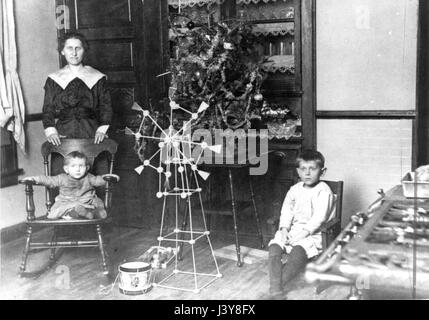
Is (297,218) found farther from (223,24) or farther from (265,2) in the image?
(265,2)

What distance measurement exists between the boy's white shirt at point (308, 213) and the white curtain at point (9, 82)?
2294 millimetres

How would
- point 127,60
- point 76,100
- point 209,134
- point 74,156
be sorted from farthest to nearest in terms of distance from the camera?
point 127,60, point 76,100, point 209,134, point 74,156

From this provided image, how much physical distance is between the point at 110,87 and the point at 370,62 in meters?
2.23

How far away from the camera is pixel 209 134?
422 centimetres

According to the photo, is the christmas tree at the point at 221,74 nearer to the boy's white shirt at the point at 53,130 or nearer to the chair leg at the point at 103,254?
the boy's white shirt at the point at 53,130

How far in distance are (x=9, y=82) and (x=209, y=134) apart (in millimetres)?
1684

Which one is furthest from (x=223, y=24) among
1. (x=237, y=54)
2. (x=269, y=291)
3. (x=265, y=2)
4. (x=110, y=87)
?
(x=269, y=291)

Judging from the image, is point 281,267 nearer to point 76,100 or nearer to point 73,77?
point 76,100

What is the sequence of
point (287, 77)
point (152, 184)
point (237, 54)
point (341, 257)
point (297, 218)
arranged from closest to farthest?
point (341, 257) < point (297, 218) < point (237, 54) < point (287, 77) < point (152, 184)

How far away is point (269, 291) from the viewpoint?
3508 millimetres

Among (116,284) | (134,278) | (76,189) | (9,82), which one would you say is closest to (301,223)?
(134,278)

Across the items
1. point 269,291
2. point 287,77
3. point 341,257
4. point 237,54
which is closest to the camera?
point 341,257

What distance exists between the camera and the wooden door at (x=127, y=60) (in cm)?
490

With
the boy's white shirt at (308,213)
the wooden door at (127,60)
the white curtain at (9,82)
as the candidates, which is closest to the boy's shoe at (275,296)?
the boy's white shirt at (308,213)
